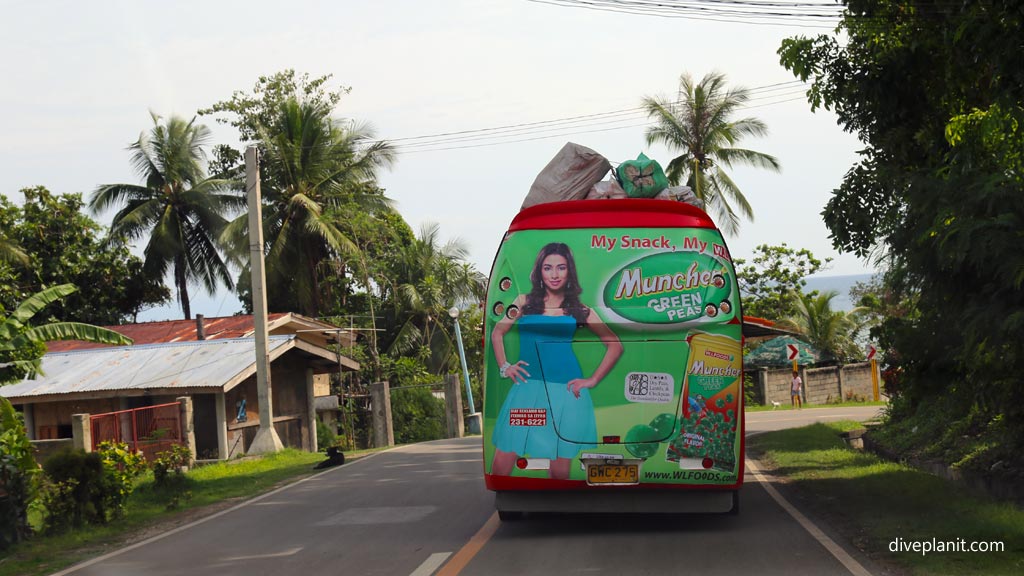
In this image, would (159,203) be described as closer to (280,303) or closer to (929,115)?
(280,303)

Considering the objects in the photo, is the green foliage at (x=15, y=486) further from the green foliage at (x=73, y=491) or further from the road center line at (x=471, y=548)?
the road center line at (x=471, y=548)

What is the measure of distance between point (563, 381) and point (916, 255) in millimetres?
3360

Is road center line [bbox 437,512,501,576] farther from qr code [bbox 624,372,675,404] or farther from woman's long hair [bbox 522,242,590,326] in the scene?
woman's long hair [bbox 522,242,590,326]

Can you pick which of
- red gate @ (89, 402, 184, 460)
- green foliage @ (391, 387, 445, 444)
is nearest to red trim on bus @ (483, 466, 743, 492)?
red gate @ (89, 402, 184, 460)

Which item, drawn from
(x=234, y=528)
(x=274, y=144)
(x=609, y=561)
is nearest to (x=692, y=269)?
(x=609, y=561)

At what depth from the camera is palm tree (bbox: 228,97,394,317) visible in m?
36.5

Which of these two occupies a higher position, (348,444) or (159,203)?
(159,203)

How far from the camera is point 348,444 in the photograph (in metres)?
31.6

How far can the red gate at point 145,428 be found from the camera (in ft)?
64.0

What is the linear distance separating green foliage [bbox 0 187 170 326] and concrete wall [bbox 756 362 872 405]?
24.8 m

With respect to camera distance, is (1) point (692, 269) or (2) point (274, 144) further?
(2) point (274, 144)

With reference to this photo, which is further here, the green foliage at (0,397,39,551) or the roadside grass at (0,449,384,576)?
the green foliage at (0,397,39,551)

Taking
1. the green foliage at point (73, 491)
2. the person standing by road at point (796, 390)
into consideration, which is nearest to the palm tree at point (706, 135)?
the person standing by road at point (796, 390)

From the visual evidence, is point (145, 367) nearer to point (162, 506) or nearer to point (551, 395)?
point (162, 506)
